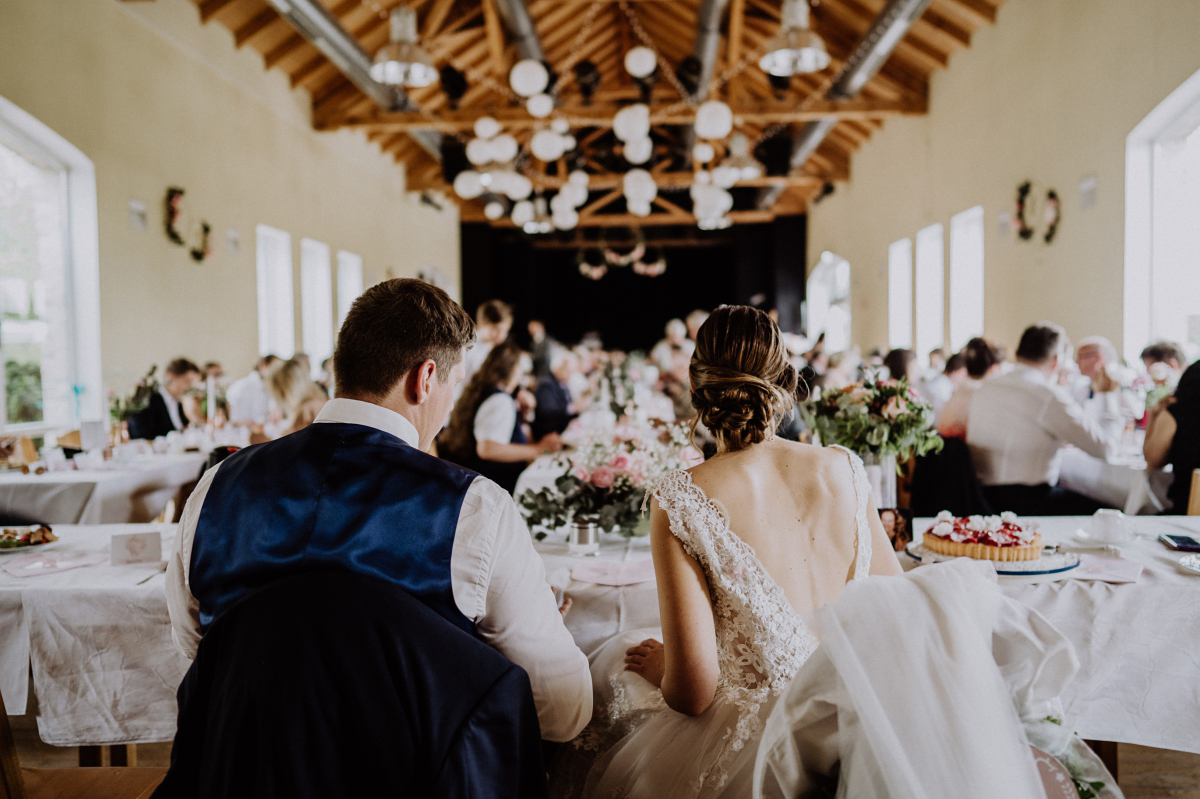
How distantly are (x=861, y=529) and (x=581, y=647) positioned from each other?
713 millimetres

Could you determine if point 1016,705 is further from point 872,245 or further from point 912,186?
point 872,245

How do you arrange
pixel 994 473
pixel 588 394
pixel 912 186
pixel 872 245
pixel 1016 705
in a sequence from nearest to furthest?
pixel 1016 705 → pixel 994 473 → pixel 588 394 → pixel 912 186 → pixel 872 245

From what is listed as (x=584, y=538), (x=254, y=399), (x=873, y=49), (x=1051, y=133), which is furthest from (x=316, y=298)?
(x=584, y=538)

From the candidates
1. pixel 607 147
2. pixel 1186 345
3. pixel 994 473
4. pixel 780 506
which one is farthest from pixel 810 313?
pixel 780 506

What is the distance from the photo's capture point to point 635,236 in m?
16.4

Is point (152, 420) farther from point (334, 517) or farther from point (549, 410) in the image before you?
point (334, 517)

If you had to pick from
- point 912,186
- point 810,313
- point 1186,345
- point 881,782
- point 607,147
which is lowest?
point 881,782

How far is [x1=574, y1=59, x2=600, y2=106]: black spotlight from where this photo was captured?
8758 mm

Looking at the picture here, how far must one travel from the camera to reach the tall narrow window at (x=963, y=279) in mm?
8665

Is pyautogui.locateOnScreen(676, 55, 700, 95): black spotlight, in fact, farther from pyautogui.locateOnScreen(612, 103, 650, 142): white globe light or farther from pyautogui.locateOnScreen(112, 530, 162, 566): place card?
pyautogui.locateOnScreen(112, 530, 162, 566): place card

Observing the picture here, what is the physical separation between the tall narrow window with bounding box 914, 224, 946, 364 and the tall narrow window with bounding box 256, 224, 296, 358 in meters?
7.20

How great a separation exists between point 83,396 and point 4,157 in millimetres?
1729

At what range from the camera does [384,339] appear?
1.29 meters

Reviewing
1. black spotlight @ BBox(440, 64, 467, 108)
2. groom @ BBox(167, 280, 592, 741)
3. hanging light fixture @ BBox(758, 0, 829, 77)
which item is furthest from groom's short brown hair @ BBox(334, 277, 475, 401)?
black spotlight @ BBox(440, 64, 467, 108)
